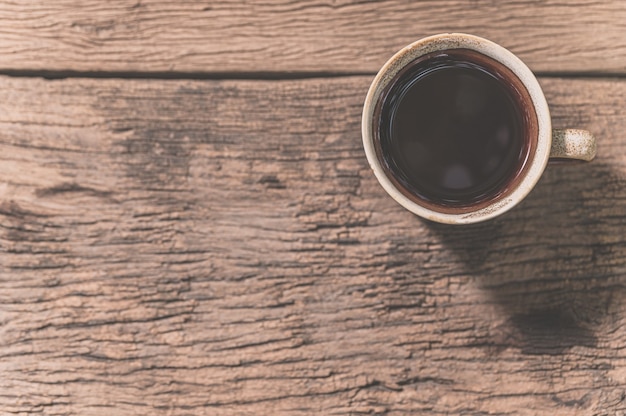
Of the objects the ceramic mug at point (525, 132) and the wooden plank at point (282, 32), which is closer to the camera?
the ceramic mug at point (525, 132)

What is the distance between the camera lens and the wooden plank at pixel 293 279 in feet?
2.34

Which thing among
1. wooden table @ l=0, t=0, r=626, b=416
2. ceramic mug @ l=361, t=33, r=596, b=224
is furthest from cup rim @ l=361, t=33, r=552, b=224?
wooden table @ l=0, t=0, r=626, b=416

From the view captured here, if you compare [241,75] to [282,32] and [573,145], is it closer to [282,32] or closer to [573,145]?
[282,32]

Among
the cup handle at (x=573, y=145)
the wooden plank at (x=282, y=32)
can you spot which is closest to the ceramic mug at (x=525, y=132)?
the cup handle at (x=573, y=145)

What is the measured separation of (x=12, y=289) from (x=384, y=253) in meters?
0.40

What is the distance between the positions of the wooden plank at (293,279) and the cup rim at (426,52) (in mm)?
105

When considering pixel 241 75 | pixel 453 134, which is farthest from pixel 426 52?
pixel 241 75

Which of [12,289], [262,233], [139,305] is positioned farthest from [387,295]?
[12,289]

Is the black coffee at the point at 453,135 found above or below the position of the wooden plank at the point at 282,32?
below

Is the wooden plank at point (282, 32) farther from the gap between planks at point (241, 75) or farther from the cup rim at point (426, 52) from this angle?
the cup rim at point (426, 52)

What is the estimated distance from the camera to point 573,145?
0.59m

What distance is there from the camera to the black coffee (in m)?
0.64

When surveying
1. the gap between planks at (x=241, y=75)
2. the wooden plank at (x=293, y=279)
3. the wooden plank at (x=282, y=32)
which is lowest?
the wooden plank at (x=293, y=279)

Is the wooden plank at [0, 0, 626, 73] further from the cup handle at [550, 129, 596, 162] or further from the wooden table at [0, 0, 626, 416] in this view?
the cup handle at [550, 129, 596, 162]
